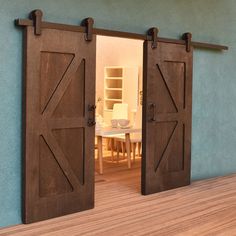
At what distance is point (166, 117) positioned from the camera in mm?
5543

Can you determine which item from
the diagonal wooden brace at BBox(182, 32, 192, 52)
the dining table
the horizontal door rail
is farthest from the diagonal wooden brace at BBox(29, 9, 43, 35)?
the dining table

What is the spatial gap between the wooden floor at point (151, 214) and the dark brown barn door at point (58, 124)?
0.24 m

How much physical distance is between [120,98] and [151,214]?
5.41 meters

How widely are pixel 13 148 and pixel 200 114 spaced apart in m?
3.06

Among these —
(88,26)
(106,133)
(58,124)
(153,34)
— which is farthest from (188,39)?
(58,124)

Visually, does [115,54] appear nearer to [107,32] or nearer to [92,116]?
[107,32]

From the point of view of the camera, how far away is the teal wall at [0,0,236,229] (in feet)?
13.4

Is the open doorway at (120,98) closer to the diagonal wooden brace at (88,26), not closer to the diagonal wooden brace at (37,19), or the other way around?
the diagonal wooden brace at (88,26)

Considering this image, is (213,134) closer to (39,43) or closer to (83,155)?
(83,155)

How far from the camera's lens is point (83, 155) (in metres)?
4.66

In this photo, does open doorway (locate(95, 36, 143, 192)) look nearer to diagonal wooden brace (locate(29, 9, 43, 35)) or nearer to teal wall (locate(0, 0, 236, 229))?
teal wall (locate(0, 0, 236, 229))

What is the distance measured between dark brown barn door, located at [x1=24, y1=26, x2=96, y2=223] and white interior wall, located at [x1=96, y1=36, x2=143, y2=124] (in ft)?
15.8

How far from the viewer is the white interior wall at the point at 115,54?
9.39m

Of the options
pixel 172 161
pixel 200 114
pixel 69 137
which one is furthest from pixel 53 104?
pixel 200 114
